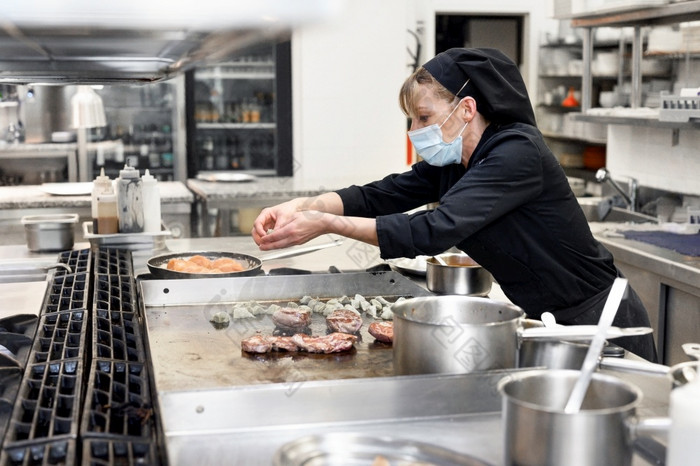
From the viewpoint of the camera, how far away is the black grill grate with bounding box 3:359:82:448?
131 cm

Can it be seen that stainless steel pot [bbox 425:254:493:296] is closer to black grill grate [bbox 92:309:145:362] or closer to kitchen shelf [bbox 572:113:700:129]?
black grill grate [bbox 92:309:145:362]

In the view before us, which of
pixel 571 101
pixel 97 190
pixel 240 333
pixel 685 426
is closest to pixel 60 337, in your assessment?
pixel 240 333

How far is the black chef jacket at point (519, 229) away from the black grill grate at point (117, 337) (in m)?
0.65

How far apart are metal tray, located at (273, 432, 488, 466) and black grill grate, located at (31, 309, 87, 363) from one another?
2.06 feet

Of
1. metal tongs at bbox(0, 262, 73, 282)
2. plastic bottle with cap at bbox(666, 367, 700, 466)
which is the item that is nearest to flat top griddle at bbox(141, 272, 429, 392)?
plastic bottle with cap at bbox(666, 367, 700, 466)

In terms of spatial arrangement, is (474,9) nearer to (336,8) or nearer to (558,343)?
(558,343)

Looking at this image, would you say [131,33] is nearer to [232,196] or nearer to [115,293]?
[115,293]

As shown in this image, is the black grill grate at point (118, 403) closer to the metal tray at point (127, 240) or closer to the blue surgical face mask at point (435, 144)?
the blue surgical face mask at point (435, 144)

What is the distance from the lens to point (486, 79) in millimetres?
2266

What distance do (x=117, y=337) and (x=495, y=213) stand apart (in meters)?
0.99

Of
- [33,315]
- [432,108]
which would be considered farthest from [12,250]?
[432,108]

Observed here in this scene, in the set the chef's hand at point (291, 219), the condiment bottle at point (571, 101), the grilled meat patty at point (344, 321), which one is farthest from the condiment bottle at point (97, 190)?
the condiment bottle at point (571, 101)

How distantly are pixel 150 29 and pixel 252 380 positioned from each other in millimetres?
761

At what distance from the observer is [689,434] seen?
3.46 feet
